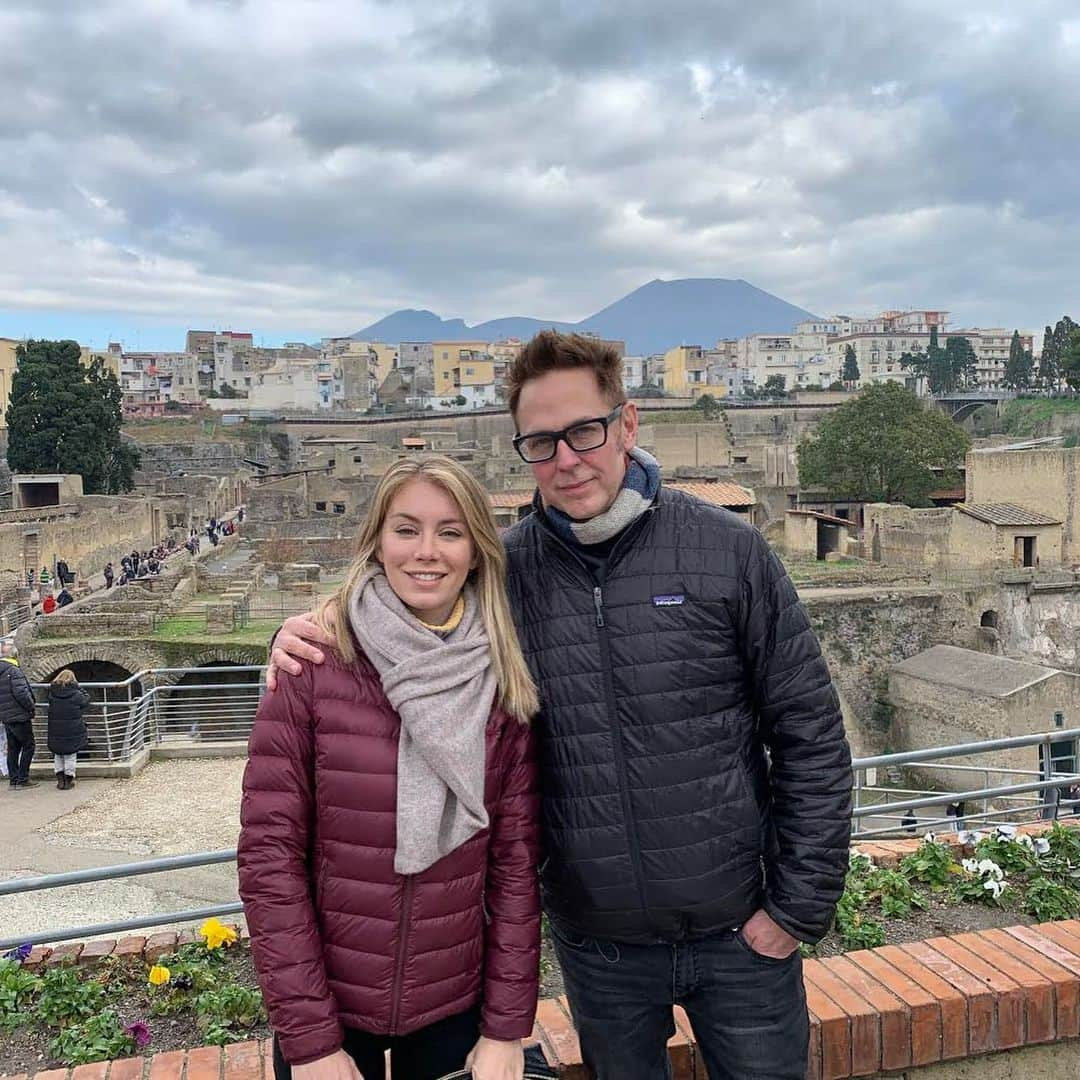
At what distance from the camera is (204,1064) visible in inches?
105

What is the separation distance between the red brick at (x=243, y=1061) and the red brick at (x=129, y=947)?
925mm

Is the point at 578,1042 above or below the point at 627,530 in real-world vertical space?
below

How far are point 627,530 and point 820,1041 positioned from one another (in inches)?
59.4

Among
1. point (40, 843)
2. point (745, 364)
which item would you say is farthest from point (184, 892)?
point (745, 364)

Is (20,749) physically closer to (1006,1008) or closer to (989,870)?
(989,870)

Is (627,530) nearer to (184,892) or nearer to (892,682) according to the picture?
(184,892)

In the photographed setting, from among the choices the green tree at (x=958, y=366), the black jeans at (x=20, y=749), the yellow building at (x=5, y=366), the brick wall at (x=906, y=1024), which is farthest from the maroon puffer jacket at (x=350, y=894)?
the green tree at (x=958, y=366)

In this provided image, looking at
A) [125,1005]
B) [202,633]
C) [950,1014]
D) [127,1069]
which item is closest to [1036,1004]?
[950,1014]

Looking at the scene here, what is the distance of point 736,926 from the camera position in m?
2.33

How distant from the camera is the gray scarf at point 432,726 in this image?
213cm

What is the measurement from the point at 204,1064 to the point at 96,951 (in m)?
1.10

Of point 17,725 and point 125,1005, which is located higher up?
point 125,1005

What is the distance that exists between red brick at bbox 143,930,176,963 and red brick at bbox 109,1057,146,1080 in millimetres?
806

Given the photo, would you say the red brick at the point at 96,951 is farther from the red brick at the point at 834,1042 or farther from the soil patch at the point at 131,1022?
the red brick at the point at 834,1042
